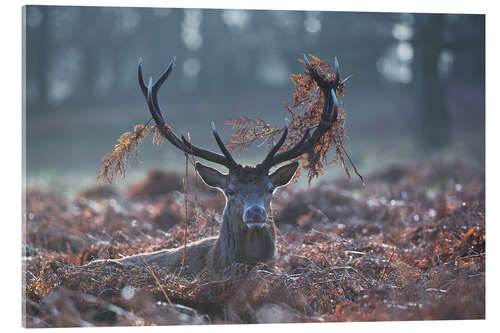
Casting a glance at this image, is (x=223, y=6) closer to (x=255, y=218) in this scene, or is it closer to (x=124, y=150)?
(x=124, y=150)

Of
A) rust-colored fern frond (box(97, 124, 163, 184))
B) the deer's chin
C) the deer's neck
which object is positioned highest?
rust-colored fern frond (box(97, 124, 163, 184))

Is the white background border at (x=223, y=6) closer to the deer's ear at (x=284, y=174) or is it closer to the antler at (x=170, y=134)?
the antler at (x=170, y=134)

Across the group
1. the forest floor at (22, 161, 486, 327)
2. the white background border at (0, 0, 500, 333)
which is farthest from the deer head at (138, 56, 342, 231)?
the white background border at (0, 0, 500, 333)

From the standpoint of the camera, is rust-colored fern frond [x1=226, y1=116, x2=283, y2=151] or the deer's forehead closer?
the deer's forehead

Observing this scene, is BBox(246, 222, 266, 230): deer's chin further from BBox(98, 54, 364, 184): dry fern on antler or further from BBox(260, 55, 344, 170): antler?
BBox(98, 54, 364, 184): dry fern on antler

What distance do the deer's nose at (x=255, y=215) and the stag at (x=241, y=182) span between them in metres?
0.12

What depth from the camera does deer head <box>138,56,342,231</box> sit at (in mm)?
4977

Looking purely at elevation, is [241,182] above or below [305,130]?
below

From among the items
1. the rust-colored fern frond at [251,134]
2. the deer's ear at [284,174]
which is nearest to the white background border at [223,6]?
the rust-colored fern frond at [251,134]

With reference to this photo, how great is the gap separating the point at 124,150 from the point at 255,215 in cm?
145

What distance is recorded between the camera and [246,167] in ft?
16.8

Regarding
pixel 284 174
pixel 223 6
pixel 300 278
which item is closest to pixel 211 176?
pixel 284 174
